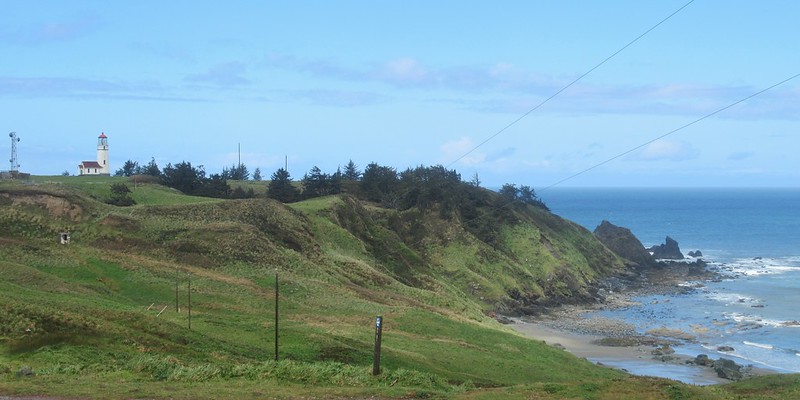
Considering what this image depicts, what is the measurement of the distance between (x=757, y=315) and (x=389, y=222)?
4575 cm

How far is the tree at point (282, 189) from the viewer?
112m

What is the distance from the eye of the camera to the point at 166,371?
2972 cm

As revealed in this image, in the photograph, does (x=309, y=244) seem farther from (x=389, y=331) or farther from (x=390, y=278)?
(x=389, y=331)

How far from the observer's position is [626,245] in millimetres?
140500

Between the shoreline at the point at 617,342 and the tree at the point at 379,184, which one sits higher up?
the tree at the point at 379,184

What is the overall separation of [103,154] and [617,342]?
79552 millimetres

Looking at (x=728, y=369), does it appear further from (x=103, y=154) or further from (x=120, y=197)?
(x=103, y=154)

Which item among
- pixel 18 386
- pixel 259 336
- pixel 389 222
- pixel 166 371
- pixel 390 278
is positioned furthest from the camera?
pixel 389 222

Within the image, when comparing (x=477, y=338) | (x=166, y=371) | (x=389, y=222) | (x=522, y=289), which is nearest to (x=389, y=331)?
(x=477, y=338)

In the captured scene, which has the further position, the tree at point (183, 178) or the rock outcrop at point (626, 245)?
the rock outcrop at point (626, 245)

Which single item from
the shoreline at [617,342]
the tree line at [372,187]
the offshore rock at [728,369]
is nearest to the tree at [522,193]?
the tree line at [372,187]

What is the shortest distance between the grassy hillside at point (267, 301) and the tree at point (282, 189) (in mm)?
11590

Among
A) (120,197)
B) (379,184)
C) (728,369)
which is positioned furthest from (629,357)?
(379,184)

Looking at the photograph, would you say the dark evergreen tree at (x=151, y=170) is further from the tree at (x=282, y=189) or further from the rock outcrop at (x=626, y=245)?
the rock outcrop at (x=626, y=245)
